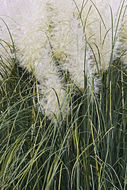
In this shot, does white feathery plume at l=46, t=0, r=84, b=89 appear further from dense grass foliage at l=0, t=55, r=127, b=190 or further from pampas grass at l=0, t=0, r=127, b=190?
dense grass foliage at l=0, t=55, r=127, b=190

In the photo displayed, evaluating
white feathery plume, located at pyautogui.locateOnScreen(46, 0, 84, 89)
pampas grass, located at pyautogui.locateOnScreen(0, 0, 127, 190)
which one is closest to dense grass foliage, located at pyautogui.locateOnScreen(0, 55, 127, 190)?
pampas grass, located at pyautogui.locateOnScreen(0, 0, 127, 190)

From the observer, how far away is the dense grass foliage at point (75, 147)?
1334 mm

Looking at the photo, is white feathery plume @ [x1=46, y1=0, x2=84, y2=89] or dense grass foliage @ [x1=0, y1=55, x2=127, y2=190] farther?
white feathery plume @ [x1=46, y1=0, x2=84, y2=89]

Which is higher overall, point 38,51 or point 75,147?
point 38,51

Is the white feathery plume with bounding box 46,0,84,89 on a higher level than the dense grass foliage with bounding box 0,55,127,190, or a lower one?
higher

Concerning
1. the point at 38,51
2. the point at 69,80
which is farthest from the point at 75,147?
the point at 38,51

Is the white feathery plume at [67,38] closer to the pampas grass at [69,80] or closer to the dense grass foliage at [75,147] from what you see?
the pampas grass at [69,80]

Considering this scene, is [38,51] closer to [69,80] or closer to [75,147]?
[69,80]

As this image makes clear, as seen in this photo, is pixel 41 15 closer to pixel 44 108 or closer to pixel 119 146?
pixel 44 108

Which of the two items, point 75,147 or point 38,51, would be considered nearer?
point 75,147

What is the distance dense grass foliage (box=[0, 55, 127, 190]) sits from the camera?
1.33 m

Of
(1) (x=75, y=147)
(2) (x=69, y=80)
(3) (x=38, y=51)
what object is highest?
(3) (x=38, y=51)

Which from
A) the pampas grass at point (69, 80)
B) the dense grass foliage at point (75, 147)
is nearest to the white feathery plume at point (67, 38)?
the pampas grass at point (69, 80)

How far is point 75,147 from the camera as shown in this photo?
55.4 inches
